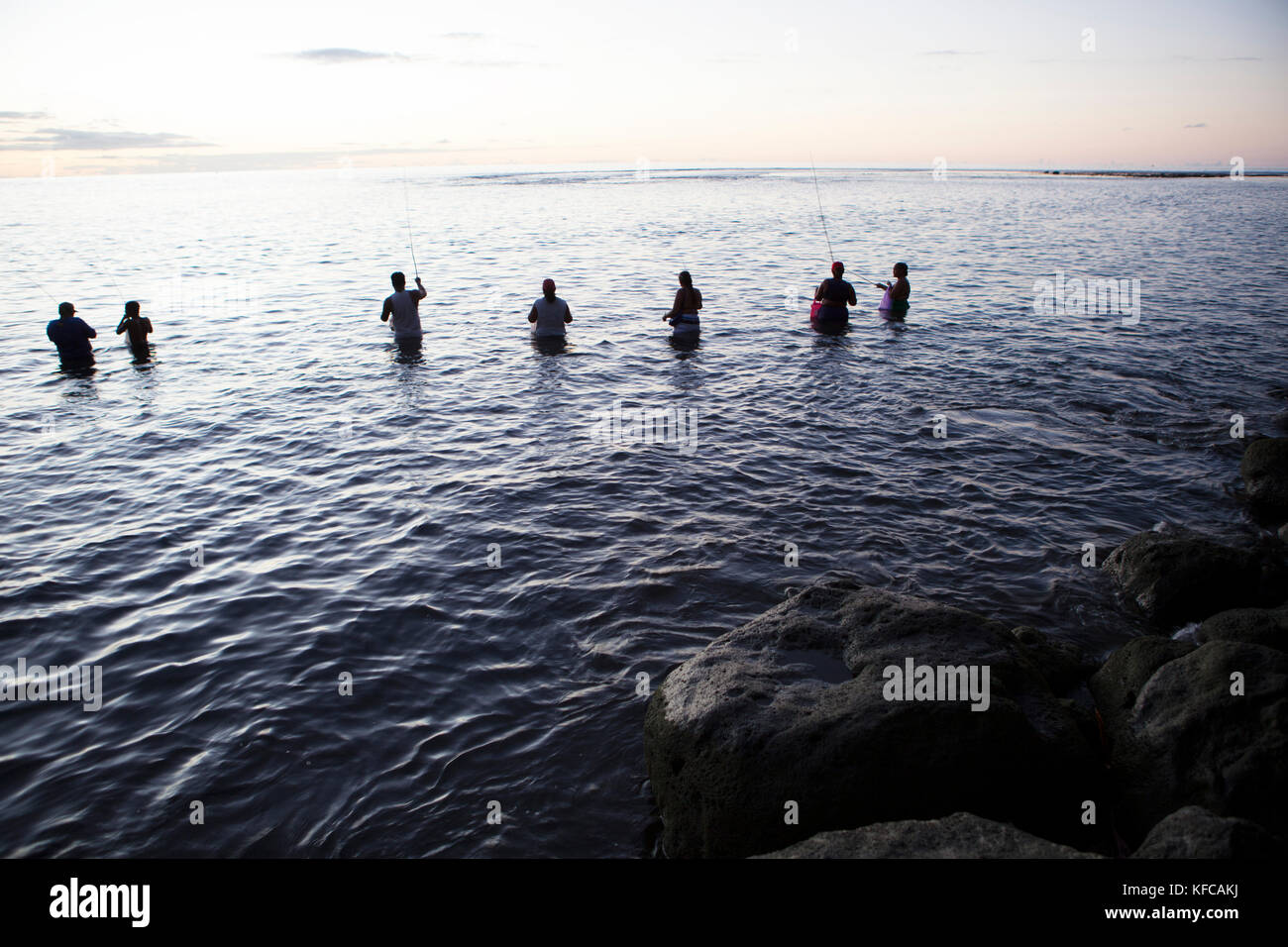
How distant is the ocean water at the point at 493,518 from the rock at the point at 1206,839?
320cm

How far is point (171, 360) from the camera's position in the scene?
19.7m

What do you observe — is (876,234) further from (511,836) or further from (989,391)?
(511,836)

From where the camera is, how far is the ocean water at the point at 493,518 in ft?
20.6

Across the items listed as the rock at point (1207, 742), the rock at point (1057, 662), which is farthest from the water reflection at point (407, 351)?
the rock at point (1207, 742)

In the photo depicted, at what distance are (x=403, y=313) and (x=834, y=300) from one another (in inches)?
444

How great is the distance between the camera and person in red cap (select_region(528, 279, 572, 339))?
789 inches

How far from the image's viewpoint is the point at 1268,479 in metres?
10.8

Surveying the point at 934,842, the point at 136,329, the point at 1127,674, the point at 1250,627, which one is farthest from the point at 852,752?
the point at 136,329

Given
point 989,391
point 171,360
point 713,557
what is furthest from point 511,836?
point 171,360

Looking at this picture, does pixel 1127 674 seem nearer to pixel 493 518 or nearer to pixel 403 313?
pixel 493 518

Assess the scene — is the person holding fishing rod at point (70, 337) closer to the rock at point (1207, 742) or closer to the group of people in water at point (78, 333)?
the group of people in water at point (78, 333)

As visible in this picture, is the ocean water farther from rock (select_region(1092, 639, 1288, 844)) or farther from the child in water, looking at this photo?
rock (select_region(1092, 639, 1288, 844))

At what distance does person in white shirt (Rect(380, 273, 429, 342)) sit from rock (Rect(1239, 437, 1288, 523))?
674 inches
